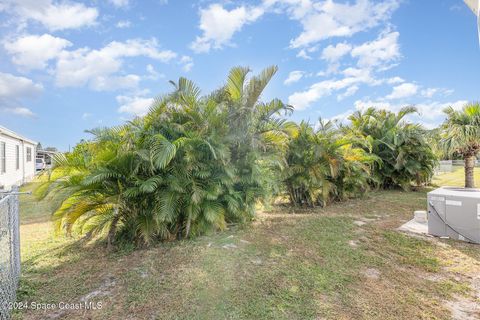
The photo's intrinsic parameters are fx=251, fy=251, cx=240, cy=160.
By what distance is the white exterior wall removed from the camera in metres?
10.9

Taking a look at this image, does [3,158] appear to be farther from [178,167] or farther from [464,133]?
[464,133]

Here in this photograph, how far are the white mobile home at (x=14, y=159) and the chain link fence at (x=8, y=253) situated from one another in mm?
8472

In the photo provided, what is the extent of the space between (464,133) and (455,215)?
536 centimetres

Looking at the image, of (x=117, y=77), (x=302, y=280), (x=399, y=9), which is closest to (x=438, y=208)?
(x=302, y=280)

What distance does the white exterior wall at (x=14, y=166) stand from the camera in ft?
35.7

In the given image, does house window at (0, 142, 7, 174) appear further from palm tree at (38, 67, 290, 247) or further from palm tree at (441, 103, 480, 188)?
palm tree at (441, 103, 480, 188)

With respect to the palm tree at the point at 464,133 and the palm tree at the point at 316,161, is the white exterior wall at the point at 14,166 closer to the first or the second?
the palm tree at the point at 316,161

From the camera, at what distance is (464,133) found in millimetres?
7980

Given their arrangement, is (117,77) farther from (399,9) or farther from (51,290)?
(399,9)

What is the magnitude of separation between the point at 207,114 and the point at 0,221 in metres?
2.87

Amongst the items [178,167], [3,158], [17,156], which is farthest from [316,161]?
[17,156]

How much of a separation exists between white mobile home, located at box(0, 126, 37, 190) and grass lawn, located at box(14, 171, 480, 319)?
8.57 metres

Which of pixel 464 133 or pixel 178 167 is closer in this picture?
pixel 178 167

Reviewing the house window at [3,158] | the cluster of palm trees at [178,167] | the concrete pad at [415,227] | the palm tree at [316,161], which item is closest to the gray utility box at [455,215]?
the concrete pad at [415,227]
